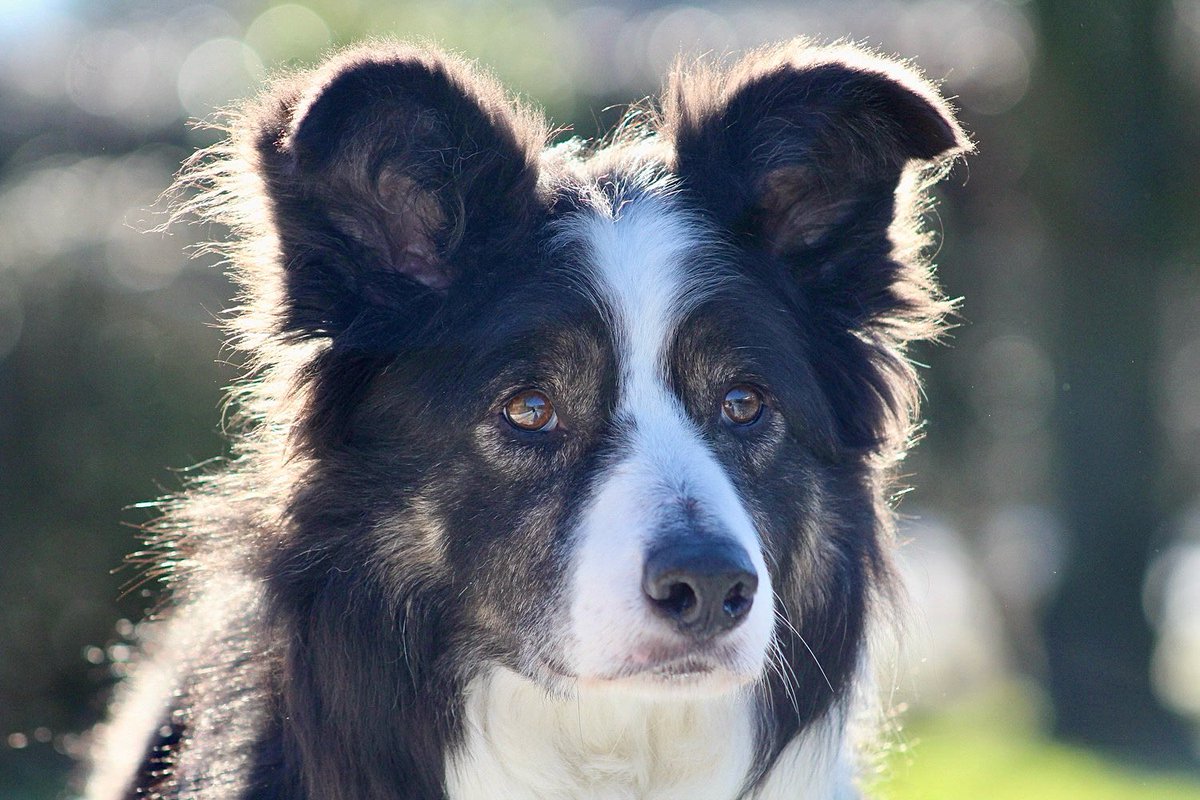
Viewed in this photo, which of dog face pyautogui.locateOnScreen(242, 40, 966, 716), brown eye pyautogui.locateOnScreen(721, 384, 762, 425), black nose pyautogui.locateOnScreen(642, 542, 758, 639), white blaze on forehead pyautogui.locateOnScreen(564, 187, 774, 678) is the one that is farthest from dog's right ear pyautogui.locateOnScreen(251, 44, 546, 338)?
black nose pyautogui.locateOnScreen(642, 542, 758, 639)

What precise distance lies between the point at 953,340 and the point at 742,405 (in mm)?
9024

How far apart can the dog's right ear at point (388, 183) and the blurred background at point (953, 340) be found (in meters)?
4.30

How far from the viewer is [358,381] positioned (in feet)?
12.5

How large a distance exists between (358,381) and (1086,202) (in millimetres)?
8927

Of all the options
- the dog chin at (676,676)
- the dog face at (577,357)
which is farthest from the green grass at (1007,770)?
the dog chin at (676,676)

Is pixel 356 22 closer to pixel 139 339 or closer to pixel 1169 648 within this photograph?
pixel 139 339

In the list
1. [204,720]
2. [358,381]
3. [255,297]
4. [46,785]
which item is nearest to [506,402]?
[358,381]

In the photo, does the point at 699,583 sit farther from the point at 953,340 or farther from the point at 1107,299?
the point at 953,340

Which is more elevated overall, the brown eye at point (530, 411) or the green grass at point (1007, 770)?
the brown eye at point (530, 411)

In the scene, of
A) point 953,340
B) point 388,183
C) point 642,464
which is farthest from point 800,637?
point 953,340

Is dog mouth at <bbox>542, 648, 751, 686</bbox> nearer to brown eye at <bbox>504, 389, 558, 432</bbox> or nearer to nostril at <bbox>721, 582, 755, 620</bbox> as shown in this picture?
nostril at <bbox>721, 582, 755, 620</bbox>

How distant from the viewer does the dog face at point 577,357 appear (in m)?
3.43

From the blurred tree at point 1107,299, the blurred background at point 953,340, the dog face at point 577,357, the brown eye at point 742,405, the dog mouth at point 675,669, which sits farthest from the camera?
the blurred tree at point 1107,299

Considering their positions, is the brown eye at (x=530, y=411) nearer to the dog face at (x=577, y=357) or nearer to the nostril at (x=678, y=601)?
the dog face at (x=577, y=357)
